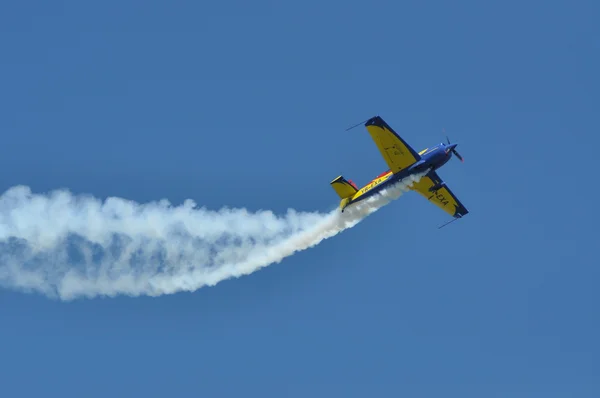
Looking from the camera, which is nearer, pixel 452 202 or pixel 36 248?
pixel 36 248

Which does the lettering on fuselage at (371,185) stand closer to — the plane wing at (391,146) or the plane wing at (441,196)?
the plane wing at (391,146)

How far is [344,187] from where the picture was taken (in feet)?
213

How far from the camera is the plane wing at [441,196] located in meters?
67.1

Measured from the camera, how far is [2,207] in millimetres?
61594

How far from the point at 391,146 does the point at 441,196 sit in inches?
287

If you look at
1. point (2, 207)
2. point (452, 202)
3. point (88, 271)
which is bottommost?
point (452, 202)

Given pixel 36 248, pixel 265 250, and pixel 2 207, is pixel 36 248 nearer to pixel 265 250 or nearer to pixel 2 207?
pixel 2 207

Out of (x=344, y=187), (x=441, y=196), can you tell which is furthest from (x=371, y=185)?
(x=441, y=196)

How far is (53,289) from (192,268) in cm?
799

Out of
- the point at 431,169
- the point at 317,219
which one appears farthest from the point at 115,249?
the point at 431,169

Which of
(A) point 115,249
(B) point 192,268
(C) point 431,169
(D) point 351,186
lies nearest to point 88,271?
(A) point 115,249

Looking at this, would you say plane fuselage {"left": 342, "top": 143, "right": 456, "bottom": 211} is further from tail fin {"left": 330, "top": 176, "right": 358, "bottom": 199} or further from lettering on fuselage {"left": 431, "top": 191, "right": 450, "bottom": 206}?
lettering on fuselage {"left": 431, "top": 191, "right": 450, "bottom": 206}

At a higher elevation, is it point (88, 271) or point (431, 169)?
point (88, 271)

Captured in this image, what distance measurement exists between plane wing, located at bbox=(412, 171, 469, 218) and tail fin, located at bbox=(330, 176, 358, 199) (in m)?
4.57
